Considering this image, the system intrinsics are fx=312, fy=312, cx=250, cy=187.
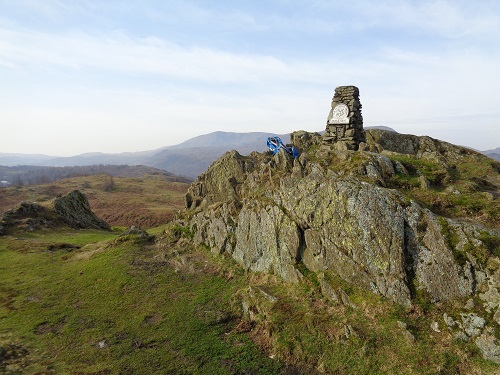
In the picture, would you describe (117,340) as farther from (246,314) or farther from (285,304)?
(285,304)

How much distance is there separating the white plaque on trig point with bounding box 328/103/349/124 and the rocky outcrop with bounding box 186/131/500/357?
18.7 feet

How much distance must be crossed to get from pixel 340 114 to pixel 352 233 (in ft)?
54.8

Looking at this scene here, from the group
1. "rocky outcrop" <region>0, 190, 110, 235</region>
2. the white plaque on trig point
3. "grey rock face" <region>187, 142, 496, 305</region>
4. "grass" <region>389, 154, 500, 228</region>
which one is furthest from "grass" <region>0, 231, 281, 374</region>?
the white plaque on trig point

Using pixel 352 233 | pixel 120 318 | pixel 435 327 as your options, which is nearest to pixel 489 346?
pixel 435 327

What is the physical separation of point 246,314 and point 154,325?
600cm

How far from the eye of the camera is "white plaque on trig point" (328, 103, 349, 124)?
32250 millimetres

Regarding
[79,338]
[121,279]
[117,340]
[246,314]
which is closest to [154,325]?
[117,340]

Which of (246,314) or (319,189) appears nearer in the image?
(246,314)

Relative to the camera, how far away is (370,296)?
18.1 metres

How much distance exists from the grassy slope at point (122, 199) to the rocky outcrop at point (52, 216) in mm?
17664

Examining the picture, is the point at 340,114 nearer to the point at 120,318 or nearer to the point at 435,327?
the point at 435,327

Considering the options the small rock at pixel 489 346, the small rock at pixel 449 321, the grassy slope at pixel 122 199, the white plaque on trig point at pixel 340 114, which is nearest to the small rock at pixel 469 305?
the small rock at pixel 449 321

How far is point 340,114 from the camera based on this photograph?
3253cm

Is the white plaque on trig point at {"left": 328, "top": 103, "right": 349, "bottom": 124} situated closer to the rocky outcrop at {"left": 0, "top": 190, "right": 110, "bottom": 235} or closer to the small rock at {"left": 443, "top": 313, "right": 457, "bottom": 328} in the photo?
the small rock at {"left": 443, "top": 313, "right": 457, "bottom": 328}
